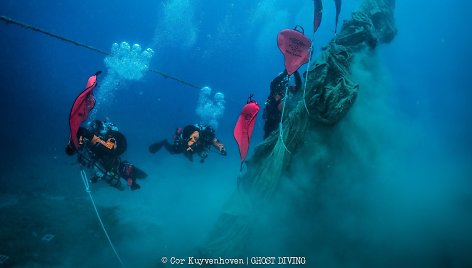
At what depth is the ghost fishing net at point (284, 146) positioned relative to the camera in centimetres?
471

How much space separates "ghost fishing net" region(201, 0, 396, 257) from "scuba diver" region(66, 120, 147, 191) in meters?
2.42

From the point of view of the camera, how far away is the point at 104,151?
565 centimetres

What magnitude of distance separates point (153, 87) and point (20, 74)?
1254 inches

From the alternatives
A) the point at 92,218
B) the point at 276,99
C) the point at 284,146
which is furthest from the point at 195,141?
the point at 92,218

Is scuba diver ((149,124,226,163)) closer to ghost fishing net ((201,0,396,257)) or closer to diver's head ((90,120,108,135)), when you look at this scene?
ghost fishing net ((201,0,396,257))

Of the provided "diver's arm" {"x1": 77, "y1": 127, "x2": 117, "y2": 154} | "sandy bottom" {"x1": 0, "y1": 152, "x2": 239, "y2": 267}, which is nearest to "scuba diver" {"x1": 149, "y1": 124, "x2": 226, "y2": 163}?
"diver's arm" {"x1": 77, "y1": 127, "x2": 117, "y2": 154}

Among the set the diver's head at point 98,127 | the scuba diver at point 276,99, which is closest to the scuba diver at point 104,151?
the diver's head at point 98,127

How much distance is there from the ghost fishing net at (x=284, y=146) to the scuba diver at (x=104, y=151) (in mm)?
2422

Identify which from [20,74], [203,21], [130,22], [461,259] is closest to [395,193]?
[461,259]

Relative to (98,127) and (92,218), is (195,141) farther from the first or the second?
(92,218)

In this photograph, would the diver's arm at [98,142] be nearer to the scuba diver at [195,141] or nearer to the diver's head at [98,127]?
the diver's head at [98,127]

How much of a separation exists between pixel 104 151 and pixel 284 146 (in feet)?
11.3

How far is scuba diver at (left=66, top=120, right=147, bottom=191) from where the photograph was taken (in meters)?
5.58

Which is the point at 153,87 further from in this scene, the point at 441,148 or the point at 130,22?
the point at 441,148
